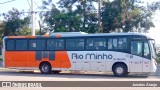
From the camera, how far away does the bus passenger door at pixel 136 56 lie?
21.0m

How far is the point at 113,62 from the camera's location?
857 inches

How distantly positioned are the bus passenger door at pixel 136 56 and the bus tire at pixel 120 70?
16.1 inches

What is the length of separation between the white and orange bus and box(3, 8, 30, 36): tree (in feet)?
83.3

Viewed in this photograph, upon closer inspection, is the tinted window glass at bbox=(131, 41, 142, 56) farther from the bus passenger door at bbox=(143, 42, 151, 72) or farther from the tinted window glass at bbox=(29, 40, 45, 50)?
the tinted window glass at bbox=(29, 40, 45, 50)

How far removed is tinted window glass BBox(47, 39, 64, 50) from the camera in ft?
76.1

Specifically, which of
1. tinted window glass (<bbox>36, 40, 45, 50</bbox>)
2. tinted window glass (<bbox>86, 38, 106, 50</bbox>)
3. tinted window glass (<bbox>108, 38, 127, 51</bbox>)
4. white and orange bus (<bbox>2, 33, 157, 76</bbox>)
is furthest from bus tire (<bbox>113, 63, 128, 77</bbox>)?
tinted window glass (<bbox>36, 40, 45, 50</bbox>)

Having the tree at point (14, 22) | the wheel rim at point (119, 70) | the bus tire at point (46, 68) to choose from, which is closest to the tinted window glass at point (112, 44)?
the wheel rim at point (119, 70)

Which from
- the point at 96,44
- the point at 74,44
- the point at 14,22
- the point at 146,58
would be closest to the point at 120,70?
the point at 146,58

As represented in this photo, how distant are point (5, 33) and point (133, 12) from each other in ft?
69.9

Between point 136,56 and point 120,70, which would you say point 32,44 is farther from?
point 136,56

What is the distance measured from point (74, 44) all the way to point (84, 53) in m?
1.00

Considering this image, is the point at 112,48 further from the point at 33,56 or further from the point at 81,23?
the point at 81,23

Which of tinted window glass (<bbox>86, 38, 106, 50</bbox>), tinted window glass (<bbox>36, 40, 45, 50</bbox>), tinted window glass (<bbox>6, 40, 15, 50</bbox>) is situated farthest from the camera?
tinted window glass (<bbox>6, 40, 15, 50</bbox>)

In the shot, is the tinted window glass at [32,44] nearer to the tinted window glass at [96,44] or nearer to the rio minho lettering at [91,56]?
the rio minho lettering at [91,56]
